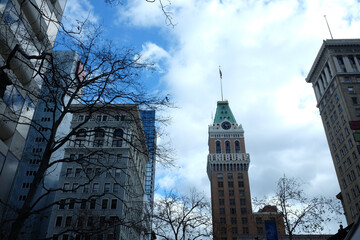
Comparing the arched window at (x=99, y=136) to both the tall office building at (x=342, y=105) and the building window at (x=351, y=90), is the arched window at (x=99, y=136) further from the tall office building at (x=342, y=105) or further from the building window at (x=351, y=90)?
the building window at (x=351, y=90)

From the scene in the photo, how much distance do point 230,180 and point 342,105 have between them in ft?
176

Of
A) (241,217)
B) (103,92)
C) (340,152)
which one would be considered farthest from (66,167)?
(241,217)

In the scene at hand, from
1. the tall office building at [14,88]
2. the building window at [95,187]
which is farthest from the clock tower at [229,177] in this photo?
the tall office building at [14,88]

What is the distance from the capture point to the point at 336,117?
6912cm

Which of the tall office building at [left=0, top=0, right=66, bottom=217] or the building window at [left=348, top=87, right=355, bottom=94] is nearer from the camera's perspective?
the tall office building at [left=0, top=0, right=66, bottom=217]

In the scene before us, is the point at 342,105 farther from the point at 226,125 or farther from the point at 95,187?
the point at 226,125

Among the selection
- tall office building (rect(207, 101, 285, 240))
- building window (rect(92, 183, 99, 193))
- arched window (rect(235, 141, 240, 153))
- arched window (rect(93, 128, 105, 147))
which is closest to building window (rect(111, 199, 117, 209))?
building window (rect(92, 183, 99, 193))

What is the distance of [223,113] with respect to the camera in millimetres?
130875

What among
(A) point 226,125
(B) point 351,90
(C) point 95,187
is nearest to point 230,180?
(A) point 226,125

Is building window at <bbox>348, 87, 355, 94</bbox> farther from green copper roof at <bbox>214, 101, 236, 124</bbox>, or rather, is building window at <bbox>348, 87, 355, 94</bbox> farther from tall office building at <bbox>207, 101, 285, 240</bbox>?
green copper roof at <bbox>214, 101, 236, 124</bbox>

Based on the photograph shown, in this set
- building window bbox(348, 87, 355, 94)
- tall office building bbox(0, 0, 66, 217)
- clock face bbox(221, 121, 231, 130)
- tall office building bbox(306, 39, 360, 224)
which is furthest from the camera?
clock face bbox(221, 121, 231, 130)

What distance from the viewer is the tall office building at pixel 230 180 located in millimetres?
96625

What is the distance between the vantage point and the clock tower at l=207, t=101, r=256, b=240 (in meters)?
98.6

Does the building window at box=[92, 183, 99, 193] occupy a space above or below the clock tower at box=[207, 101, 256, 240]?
below
